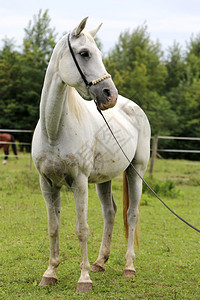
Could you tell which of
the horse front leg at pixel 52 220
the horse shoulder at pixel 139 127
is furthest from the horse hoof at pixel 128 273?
the horse shoulder at pixel 139 127

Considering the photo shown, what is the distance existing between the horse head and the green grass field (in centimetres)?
176

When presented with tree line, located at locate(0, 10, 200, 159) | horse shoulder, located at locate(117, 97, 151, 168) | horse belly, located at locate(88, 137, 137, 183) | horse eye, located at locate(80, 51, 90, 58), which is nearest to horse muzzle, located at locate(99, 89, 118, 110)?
horse eye, located at locate(80, 51, 90, 58)

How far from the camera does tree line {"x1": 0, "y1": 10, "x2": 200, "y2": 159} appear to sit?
2030cm

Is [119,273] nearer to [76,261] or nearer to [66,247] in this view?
[76,261]

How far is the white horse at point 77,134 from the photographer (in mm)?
2914

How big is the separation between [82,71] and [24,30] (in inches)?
964

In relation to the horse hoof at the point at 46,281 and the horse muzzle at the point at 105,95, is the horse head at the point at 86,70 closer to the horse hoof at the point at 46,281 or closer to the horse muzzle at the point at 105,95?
the horse muzzle at the point at 105,95

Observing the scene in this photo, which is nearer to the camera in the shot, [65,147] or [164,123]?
[65,147]

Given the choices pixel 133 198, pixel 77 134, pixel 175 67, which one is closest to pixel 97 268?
pixel 133 198

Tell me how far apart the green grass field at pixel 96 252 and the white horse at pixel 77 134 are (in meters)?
0.24

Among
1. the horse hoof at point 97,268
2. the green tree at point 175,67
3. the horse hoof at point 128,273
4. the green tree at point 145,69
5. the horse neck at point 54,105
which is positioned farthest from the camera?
the green tree at point 175,67

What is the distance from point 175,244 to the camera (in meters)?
5.13

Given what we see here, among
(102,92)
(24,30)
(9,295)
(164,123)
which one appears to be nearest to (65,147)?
(102,92)

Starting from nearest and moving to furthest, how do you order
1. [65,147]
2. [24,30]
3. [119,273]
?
1. [65,147]
2. [119,273]
3. [24,30]
